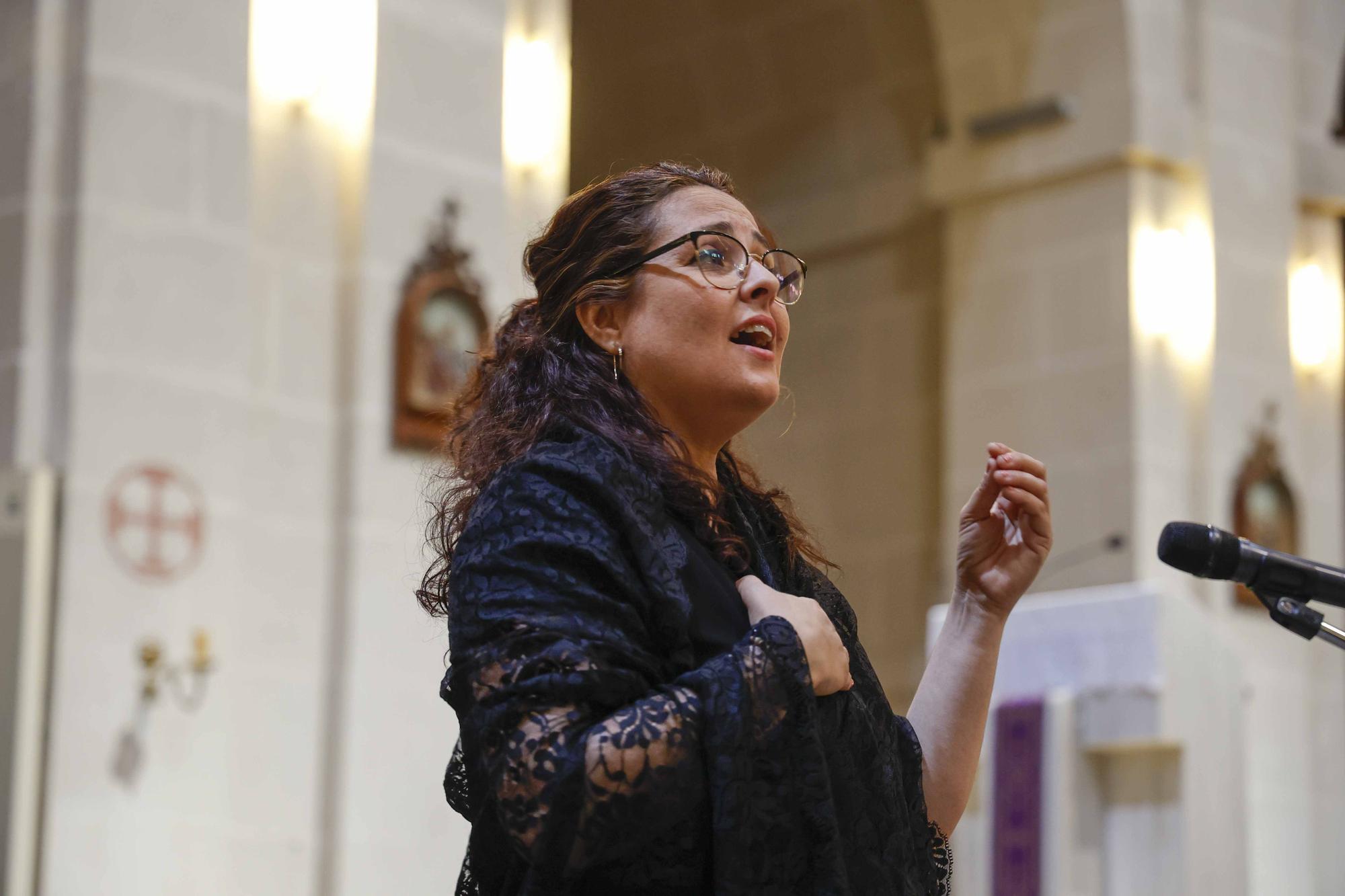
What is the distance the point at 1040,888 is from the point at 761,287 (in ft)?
11.7

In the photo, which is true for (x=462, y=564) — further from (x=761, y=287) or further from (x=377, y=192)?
(x=377, y=192)

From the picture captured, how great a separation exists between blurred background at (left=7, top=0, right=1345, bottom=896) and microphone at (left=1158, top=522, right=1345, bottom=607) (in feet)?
5.74

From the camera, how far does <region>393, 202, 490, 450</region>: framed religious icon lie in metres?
6.55

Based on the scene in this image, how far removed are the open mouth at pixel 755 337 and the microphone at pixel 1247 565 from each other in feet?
2.08

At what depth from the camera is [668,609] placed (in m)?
1.89

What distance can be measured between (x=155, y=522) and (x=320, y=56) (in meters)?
1.95

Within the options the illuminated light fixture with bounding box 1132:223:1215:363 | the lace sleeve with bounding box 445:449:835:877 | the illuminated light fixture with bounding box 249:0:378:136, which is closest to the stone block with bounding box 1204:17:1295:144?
the illuminated light fixture with bounding box 1132:223:1215:363

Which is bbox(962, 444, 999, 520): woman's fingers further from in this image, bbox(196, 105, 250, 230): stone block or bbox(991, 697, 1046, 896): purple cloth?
bbox(196, 105, 250, 230): stone block

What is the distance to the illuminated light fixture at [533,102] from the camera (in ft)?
23.7

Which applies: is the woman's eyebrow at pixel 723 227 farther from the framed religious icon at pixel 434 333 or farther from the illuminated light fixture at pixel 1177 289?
the illuminated light fixture at pixel 1177 289

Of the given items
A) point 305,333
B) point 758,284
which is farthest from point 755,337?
point 305,333

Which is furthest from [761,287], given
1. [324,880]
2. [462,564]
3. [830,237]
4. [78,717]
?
[830,237]

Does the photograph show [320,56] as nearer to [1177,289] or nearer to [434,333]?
[434,333]

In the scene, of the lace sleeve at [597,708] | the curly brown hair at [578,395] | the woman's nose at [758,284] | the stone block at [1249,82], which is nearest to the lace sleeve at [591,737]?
the lace sleeve at [597,708]
